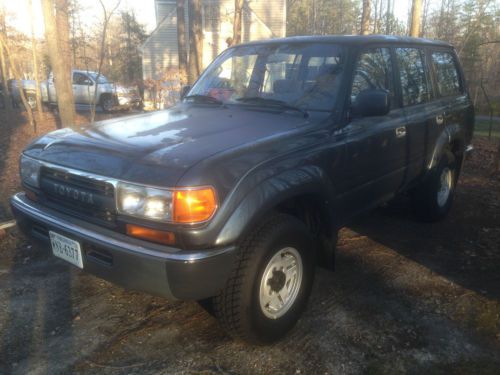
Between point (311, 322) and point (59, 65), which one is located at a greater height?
point (59, 65)

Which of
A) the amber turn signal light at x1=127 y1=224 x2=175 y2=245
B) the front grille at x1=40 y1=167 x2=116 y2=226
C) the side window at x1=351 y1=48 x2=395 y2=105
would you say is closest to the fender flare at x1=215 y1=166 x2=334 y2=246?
the amber turn signal light at x1=127 y1=224 x2=175 y2=245

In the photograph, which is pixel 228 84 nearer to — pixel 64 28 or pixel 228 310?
pixel 228 310

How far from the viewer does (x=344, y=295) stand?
339cm

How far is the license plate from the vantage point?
2.56 m

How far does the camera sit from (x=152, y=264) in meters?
2.24

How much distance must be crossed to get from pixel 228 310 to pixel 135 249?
0.65 metres

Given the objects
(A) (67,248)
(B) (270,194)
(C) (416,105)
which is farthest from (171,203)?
(C) (416,105)

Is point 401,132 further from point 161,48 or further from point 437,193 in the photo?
point 161,48

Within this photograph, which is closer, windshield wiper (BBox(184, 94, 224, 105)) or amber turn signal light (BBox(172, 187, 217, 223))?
amber turn signal light (BBox(172, 187, 217, 223))

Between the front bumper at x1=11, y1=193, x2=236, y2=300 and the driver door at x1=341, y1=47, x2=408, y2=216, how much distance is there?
4.51 ft

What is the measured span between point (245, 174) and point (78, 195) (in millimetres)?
1009

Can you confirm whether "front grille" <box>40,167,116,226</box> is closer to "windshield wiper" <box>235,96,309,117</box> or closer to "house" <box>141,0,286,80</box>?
"windshield wiper" <box>235,96,309,117</box>

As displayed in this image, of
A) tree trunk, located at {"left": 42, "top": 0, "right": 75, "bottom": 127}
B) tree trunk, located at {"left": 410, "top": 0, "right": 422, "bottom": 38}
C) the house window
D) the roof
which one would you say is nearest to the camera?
the roof

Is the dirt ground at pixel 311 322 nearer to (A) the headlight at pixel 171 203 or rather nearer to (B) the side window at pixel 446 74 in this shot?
(A) the headlight at pixel 171 203
